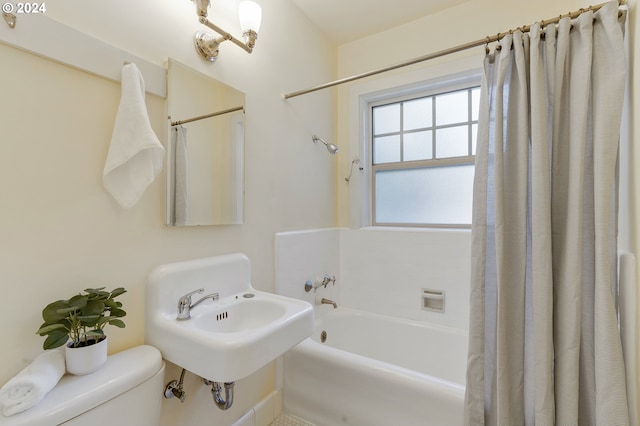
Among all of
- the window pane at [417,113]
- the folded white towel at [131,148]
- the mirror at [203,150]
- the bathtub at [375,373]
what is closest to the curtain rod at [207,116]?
the mirror at [203,150]

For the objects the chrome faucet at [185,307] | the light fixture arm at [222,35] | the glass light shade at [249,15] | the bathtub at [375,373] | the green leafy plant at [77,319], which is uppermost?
the glass light shade at [249,15]

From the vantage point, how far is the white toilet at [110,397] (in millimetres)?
701

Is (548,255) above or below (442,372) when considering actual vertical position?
above

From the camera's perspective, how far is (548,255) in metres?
1.02

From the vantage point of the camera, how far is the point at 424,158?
2205 mm

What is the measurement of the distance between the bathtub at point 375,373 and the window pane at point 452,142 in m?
1.23

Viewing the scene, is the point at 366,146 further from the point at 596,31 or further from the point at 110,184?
the point at 110,184

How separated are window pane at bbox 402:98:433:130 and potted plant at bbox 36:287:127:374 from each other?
2147mm

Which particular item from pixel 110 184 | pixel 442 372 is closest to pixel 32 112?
pixel 110 184

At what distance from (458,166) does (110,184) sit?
204 centimetres

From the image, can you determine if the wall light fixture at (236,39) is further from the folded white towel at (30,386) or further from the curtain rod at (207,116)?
the folded white towel at (30,386)

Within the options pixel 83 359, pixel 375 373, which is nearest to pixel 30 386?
pixel 83 359

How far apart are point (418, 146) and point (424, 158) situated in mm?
111

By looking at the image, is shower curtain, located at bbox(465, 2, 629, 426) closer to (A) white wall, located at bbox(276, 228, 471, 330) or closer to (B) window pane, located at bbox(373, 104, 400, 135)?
(A) white wall, located at bbox(276, 228, 471, 330)
